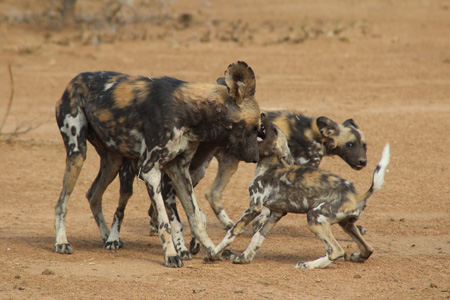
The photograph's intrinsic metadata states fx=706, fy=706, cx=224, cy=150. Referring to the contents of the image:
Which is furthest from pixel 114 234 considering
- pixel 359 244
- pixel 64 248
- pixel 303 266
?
pixel 359 244

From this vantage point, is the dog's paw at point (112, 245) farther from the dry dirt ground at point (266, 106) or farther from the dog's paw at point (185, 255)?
the dog's paw at point (185, 255)

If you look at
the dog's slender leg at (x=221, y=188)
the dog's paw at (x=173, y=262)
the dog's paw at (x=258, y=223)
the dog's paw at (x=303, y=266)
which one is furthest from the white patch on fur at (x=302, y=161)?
the dog's paw at (x=173, y=262)

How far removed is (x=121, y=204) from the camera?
274 inches

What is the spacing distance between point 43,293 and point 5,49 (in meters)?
12.9

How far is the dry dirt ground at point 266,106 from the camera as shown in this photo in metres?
5.53

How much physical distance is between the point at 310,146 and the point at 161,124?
2112 mm

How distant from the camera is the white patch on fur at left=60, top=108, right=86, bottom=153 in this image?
21.9ft

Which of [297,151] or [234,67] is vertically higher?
[234,67]

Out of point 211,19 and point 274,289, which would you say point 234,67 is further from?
point 211,19

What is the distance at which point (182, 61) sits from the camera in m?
16.2

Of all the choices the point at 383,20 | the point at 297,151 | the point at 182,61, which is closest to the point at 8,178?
the point at 297,151

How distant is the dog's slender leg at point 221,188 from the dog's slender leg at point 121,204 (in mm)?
973

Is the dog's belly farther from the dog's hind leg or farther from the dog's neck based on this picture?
the dog's hind leg

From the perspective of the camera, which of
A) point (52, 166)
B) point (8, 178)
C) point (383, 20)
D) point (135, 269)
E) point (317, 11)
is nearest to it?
point (135, 269)
